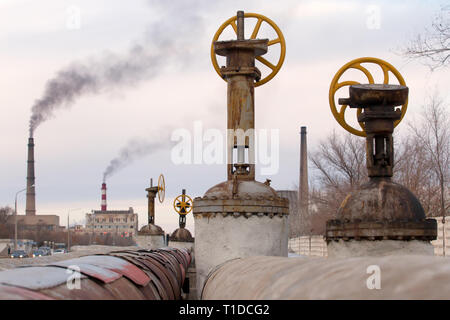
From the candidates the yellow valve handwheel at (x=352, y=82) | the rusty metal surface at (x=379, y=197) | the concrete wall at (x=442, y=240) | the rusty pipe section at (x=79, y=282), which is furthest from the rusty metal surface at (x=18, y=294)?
the concrete wall at (x=442, y=240)

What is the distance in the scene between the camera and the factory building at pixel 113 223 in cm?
13400

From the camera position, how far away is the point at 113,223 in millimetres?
138250

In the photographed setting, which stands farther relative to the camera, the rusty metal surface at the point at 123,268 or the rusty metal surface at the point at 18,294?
the rusty metal surface at the point at 123,268

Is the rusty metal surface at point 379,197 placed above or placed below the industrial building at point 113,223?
above

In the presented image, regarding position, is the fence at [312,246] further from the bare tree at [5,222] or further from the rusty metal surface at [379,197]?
the bare tree at [5,222]

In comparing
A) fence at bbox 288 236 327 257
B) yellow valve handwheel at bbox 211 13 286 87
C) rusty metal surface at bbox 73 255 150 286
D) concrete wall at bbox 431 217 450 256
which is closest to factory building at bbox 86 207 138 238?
fence at bbox 288 236 327 257

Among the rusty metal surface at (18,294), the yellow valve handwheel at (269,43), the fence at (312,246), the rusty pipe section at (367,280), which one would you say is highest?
the yellow valve handwheel at (269,43)

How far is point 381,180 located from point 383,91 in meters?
1.67

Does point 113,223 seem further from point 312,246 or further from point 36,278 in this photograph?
point 36,278

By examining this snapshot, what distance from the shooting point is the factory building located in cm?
13400

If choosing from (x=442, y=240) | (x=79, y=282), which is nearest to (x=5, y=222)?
(x=442, y=240)

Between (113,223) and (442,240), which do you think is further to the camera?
(113,223)

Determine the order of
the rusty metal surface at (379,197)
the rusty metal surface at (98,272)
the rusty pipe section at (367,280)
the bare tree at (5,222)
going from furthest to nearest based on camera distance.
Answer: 1. the bare tree at (5,222)
2. the rusty metal surface at (379,197)
3. the rusty metal surface at (98,272)
4. the rusty pipe section at (367,280)

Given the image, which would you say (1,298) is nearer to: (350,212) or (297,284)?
(297,284)
